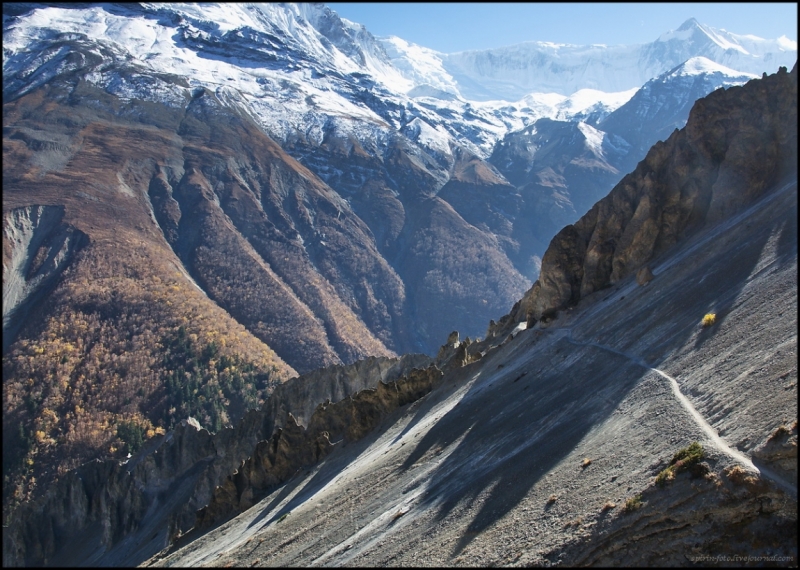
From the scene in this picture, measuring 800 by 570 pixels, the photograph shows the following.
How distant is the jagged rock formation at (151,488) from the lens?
275 ft

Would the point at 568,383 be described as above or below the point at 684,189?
below

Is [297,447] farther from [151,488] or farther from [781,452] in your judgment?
[781,452]

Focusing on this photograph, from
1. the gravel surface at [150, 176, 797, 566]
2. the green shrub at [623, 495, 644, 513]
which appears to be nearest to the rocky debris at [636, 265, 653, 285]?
the gravel surface at [150, 176, 797, 566]

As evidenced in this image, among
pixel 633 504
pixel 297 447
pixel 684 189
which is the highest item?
pixel 684 189

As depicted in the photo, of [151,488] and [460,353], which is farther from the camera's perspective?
[151,488]

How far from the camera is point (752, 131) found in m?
51.0

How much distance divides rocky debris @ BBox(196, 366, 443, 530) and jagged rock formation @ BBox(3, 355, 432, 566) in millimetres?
13157

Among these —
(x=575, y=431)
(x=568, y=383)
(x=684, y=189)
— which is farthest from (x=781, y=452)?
(x=684, y=189)

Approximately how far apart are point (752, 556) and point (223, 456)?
7780 cm

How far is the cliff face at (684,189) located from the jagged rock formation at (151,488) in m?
27.3

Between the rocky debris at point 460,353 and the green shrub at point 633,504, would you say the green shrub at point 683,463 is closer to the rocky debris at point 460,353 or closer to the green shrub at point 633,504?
the green shrub at point 633,504

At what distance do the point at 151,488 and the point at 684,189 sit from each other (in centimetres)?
8328

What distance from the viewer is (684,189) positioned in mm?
54375

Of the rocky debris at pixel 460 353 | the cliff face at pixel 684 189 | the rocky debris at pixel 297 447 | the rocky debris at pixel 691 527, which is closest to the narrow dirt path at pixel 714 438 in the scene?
the rocky debris at pixel 691 527
